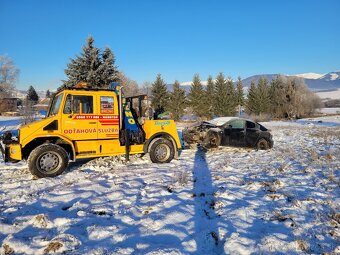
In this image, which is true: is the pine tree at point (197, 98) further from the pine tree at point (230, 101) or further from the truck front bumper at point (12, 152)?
the truck front bumper at point (12, 152)

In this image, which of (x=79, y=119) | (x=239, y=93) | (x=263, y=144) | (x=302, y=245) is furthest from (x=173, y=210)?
(x=239, y=93)

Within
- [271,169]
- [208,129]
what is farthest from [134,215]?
[208,129]

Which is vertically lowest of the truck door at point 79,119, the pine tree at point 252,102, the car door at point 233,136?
the car door at point 233,136

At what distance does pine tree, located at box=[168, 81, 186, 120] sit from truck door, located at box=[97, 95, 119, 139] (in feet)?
133

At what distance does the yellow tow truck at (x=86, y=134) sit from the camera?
7.86 metres

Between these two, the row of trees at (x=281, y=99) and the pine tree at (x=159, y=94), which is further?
the row of trees at (x=281, y=99)

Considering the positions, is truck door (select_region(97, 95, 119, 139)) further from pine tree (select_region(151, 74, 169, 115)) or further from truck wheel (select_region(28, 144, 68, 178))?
pine tree (select_region(151, 74, 169, 115))

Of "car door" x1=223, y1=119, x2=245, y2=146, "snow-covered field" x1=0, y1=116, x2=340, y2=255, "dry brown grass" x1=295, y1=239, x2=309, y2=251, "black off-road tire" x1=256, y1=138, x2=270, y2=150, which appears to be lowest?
"dry brown grass" x1=295, y1=239, x2=309, y2=251

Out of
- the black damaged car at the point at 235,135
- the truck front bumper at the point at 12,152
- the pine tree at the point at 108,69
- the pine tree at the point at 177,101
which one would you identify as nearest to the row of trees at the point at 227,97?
the pine tree at the point at 177,101

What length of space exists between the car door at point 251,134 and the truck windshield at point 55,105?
8.35m

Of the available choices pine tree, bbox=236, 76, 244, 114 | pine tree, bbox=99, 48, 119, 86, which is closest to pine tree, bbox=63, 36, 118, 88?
pine tree, bbox=99, 48, 119, 86

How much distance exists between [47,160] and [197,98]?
149 feet

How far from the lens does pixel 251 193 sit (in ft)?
20.7

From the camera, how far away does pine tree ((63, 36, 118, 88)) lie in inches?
1123
